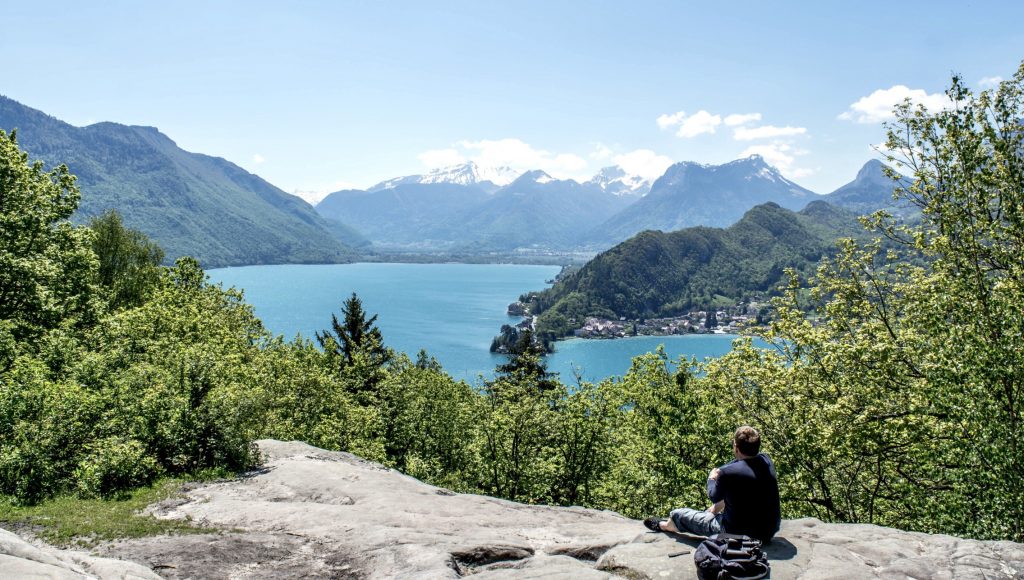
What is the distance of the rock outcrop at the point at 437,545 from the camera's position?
956 cm

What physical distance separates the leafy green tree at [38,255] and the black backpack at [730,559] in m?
26.7

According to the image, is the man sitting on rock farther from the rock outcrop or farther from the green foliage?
the green foliage

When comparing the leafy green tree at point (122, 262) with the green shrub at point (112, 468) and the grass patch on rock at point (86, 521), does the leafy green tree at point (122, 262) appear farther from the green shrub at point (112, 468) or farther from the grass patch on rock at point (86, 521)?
the grass patch on rock at point (86, 521)

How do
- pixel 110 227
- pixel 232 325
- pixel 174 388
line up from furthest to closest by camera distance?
1. pixel 110 227
2. pixel 232 325
3. pixel 174 388

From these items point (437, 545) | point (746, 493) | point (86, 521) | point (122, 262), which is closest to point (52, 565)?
point (86, 521)

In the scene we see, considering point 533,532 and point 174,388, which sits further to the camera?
point 174,388

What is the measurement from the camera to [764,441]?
67.9 feet

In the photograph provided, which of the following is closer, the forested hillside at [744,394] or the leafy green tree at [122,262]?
the forested hillside at [744,394]

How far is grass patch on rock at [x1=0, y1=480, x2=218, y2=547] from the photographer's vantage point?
12.3 m

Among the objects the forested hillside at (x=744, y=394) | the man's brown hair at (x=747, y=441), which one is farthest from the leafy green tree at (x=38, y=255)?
the man's brown hair at (x=747, y=441)

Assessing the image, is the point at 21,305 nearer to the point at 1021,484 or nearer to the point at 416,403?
the point at 416,403

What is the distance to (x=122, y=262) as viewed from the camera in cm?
5247

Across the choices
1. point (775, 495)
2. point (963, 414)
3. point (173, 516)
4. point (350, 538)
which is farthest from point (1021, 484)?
point (173, 516)

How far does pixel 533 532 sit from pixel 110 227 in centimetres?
5620
